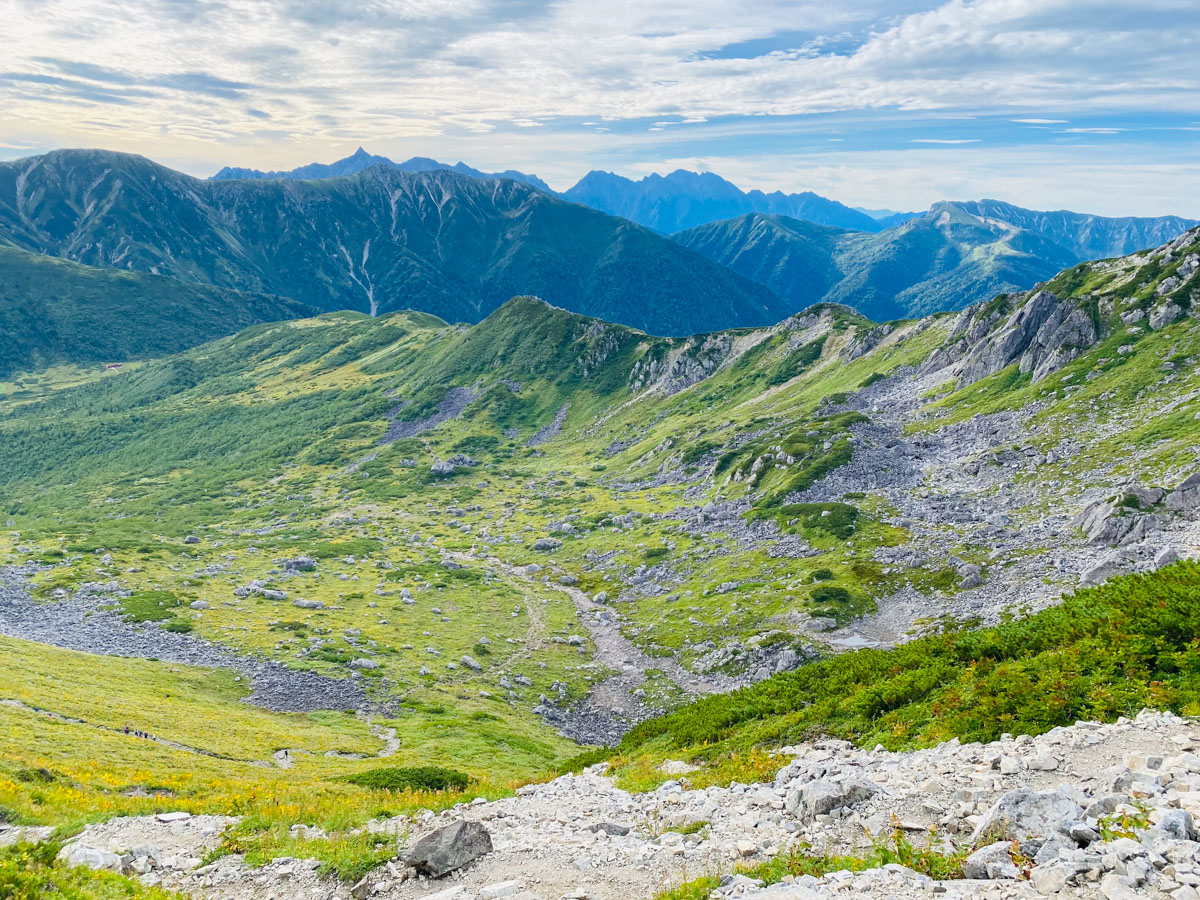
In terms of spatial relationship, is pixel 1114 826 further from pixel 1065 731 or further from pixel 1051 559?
pixel 1051 559

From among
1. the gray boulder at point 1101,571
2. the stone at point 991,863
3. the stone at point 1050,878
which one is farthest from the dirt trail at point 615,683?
the stone at point 1050,878

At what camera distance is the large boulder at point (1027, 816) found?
38.9ft

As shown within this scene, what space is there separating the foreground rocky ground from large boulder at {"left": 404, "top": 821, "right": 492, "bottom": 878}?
0.47 feet

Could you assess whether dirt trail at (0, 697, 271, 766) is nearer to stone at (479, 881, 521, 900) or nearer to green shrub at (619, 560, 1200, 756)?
green shrub at (619, 560, 1200, 756)

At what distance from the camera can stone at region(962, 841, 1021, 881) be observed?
11227mm

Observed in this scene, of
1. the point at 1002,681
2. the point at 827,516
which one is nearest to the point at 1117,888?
the point at 1002,681

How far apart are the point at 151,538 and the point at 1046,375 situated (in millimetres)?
161207

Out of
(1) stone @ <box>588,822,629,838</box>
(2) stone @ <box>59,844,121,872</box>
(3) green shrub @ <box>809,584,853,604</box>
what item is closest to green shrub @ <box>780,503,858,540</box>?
(3) green shrub @ <box>809,584,853,604</box>

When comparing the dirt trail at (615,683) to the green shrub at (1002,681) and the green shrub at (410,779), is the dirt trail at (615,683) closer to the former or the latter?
the green shrub at (410,779)

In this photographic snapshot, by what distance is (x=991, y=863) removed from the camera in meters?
11.4

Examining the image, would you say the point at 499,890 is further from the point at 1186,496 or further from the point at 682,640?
the point at 1186,496

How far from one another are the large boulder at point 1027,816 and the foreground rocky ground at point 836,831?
0.09 ft

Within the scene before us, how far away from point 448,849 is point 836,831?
9.16 metres

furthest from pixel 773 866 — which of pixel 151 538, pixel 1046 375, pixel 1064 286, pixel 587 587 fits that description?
pixel 1064 286
